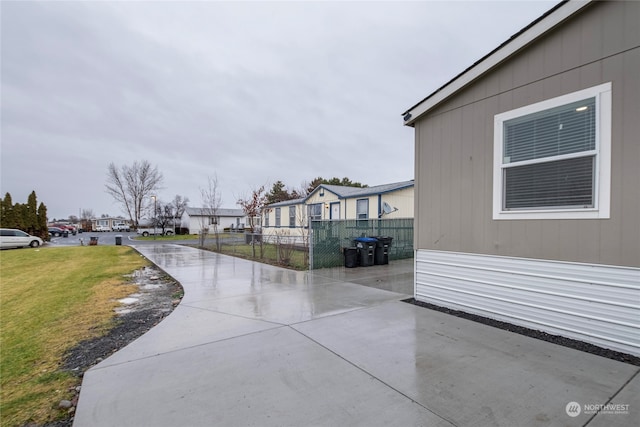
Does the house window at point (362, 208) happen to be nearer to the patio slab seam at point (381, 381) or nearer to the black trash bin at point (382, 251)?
the black trash bin at point (382, 251)

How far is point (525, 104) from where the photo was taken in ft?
13.3

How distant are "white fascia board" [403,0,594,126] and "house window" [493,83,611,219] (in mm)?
871

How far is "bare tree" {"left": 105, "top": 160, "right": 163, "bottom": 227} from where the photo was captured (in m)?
38.2

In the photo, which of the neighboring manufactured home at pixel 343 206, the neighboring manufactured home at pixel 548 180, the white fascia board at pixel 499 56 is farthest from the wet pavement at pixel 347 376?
the neighboring manufactured home at pixel 343 206

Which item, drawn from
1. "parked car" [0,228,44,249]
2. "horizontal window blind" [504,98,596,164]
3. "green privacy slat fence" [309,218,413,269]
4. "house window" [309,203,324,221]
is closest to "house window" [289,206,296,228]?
"house window" [309,203,324,221]

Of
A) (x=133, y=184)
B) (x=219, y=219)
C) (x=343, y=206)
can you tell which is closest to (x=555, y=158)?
(x=343, y=206)

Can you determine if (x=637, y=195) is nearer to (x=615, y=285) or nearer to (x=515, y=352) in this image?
(x=615, y=285)

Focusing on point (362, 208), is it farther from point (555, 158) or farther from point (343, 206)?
point (555, 158)

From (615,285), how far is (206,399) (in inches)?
182

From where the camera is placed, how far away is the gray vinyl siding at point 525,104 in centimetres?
316

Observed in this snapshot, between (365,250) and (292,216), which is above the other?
(292,216)

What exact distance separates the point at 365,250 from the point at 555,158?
668 cm

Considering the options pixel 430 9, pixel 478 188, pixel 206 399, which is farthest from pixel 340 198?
pixel 206 399

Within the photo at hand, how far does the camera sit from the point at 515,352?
3.26 meters
